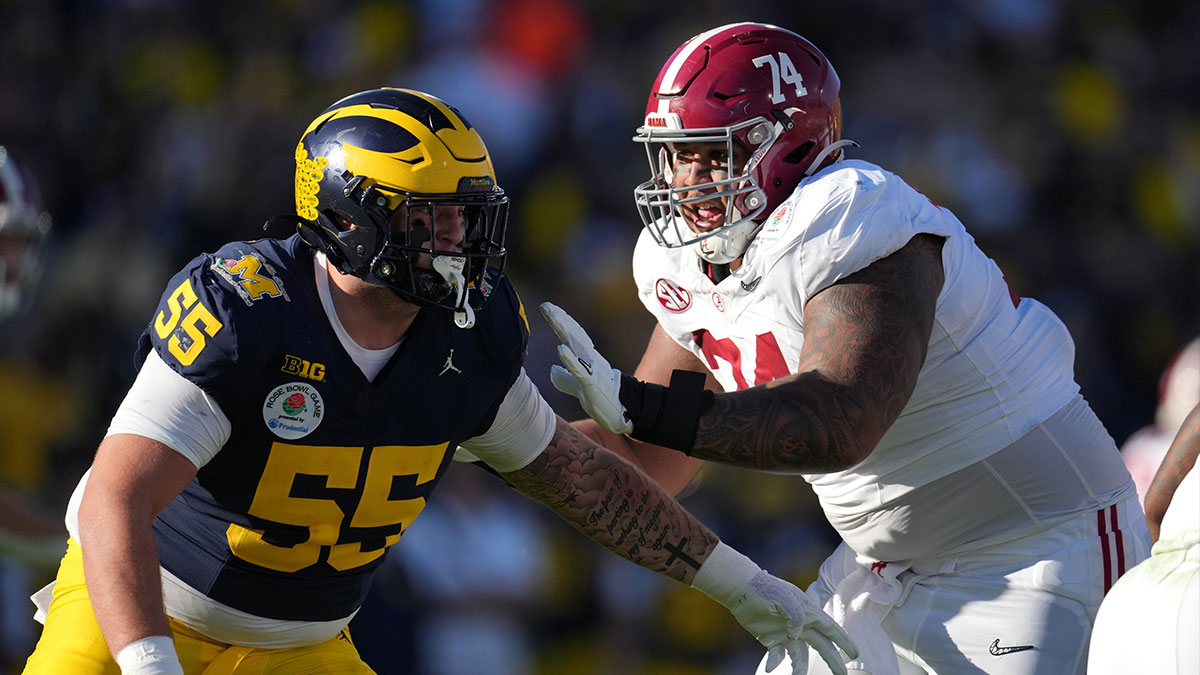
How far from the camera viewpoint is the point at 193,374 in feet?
8.43

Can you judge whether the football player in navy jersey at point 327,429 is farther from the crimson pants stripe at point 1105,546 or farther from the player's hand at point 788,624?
the crimson pants stripe at point 1105,546

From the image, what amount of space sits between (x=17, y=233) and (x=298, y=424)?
3214 millimetres

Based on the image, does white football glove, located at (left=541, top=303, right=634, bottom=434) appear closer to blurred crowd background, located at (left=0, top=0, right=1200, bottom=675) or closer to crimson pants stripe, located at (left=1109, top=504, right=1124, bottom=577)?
crimson pants stripe, located at (left=1109, top=504, right=1124, bottom=577)

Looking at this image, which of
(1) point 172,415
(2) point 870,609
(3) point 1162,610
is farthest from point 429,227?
(3) point 1162,610

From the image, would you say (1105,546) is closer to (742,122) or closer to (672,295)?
(672,295)

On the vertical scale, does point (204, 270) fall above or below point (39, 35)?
above

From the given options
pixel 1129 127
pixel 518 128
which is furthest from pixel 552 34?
pixel 1129 127

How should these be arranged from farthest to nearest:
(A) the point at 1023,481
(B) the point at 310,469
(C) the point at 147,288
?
(C) the point at 147,288 → (A) the point at 1023,481 → (B) the point at 310,469

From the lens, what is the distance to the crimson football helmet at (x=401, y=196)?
2.86m

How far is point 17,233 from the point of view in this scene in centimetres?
540

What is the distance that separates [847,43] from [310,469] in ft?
18.8

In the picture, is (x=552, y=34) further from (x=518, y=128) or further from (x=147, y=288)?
(x=147, y=288)

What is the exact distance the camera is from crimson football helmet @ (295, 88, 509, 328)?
2.86 m

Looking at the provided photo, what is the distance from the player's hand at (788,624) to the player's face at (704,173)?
0.84m
